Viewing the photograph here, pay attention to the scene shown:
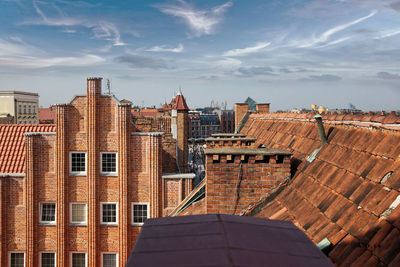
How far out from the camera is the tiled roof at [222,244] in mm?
1823

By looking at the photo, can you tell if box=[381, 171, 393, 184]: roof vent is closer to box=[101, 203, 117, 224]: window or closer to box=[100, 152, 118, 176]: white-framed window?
box=[100, 152, 118, 176]: white-framed window

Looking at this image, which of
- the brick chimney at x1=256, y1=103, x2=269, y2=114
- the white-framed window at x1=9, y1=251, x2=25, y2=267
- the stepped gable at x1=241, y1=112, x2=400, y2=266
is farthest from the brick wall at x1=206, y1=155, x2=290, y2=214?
the white-framed window at x1=9, y1=251, x2=25, y2=267

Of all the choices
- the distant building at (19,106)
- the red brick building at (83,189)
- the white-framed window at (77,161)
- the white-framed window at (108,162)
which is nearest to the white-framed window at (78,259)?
the red brick building at (83,189)

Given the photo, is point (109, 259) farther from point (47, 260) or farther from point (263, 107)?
point (263, 107)

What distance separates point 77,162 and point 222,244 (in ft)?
53.9

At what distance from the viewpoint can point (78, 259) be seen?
55.5 feet

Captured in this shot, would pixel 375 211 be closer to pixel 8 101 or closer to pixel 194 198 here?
pixel 194 198

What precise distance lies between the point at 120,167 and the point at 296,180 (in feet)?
Result: 40.4

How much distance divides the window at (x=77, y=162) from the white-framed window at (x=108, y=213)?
6.89 ft

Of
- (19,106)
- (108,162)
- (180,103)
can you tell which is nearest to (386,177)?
(108,162)

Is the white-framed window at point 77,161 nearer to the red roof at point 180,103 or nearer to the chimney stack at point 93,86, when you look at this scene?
the chimney stack at point 93,86

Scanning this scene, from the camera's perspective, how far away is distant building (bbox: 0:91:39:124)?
57625mm

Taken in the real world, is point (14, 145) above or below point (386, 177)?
below

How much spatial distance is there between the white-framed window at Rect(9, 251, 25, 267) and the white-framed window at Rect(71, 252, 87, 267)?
2377mm
